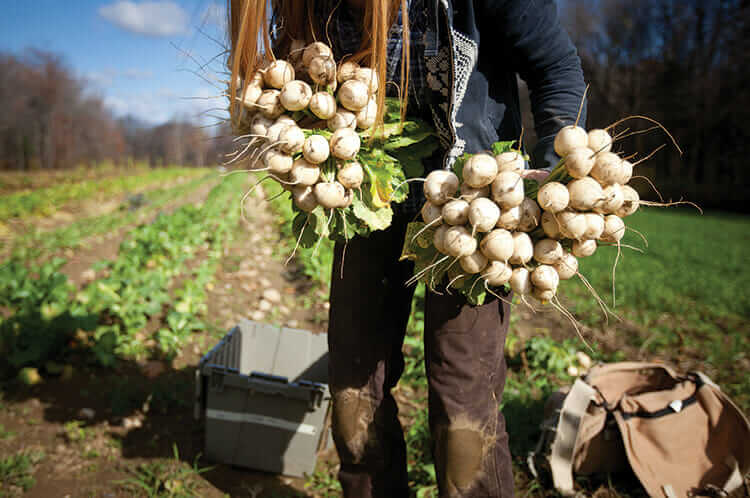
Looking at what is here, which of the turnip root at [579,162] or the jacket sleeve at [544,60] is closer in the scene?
the turnip root at [579,162]

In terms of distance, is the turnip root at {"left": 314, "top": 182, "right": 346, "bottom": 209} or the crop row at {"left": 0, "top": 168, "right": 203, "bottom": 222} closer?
the turnip root at {"left": 314, "top": 182, "right": 346, "bottom": 209}

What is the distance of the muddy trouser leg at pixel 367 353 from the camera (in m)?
1.33

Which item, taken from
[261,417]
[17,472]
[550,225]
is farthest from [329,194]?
[17,472]

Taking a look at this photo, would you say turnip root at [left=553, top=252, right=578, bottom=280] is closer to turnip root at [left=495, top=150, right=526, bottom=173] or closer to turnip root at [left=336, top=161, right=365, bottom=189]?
turnip root at [left=495, top=150, right=526, bottom=173]

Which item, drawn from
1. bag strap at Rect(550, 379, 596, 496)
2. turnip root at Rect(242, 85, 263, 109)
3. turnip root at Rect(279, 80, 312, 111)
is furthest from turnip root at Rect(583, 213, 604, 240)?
bag strap at Rect(550, 379, 596, 496)

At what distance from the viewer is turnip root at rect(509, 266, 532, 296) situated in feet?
3.27

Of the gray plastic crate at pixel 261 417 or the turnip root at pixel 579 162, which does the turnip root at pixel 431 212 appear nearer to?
the turnip root at pixel 579 162

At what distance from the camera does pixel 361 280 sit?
51.9 inches

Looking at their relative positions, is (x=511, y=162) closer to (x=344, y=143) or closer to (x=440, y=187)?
(x=440, y=187)

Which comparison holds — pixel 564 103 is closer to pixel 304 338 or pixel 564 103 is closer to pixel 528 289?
pixel 528 289

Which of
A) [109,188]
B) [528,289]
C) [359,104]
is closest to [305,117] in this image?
[359,104]

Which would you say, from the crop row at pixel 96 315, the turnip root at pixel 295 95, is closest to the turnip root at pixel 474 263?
the turnip root at pixel 295 95

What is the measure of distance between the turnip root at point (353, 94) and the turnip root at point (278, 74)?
0.51ft

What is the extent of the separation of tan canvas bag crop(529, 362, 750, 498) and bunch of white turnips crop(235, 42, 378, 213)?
154 cm
